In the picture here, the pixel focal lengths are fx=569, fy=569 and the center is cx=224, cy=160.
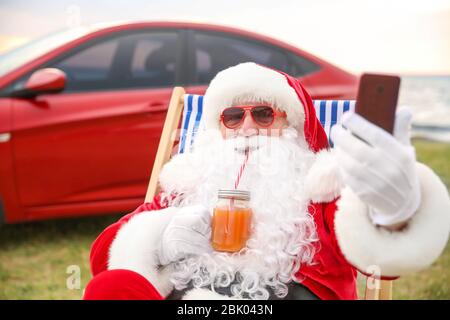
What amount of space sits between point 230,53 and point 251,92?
181cm

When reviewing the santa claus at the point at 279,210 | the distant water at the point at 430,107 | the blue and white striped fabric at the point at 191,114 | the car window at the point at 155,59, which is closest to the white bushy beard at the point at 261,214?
the santa claus at the point at 279,210

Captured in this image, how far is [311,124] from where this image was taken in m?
1.57

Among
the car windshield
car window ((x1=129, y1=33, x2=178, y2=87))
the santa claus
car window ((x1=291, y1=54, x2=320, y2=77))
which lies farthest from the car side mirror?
the santa claus

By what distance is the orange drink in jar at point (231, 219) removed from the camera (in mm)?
1356

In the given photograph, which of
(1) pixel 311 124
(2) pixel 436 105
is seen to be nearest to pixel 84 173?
(1) pixel 311 124

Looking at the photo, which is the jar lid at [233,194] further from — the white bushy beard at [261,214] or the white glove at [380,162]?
the white glove at [380,162]

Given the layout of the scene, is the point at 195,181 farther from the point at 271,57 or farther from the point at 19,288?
the point at 271,57

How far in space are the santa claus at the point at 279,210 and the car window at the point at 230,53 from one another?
5.39 feet

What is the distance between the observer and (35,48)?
3.18 m

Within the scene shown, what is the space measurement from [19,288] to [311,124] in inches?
67.5

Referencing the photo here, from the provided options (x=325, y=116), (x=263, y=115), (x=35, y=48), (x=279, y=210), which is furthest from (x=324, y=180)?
(x=35, y=48)

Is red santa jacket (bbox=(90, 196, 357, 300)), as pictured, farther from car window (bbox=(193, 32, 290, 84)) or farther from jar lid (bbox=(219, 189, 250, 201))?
car window (bbox=(193, 32, 290, 84))

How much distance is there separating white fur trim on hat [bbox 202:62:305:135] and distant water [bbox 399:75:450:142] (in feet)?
21.6

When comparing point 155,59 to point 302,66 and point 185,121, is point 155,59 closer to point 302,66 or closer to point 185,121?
point 302,66
